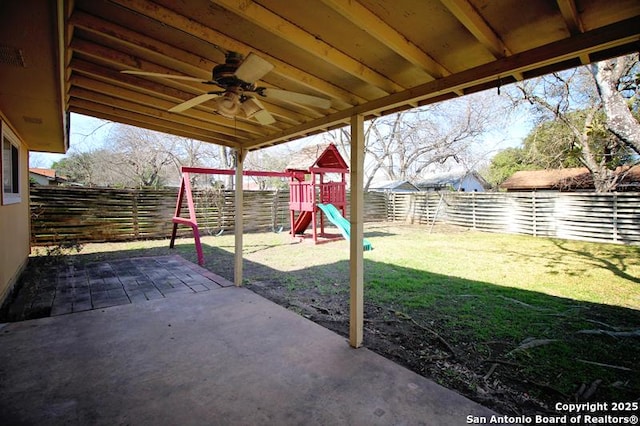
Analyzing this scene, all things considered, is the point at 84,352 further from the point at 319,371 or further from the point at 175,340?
the point at 319,371

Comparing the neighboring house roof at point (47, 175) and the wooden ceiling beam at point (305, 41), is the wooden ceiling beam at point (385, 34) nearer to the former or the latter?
the wooden ceiling beam at point (305, 41)

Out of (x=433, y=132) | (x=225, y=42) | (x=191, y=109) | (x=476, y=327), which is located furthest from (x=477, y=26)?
(x=433, y=132)

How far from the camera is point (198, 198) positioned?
9.84 meters

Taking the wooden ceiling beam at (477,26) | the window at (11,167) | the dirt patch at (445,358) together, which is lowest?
the dirt patch at (445,358)

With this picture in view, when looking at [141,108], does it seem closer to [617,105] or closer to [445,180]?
[617,105]

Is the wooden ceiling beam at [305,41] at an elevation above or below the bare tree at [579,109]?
below

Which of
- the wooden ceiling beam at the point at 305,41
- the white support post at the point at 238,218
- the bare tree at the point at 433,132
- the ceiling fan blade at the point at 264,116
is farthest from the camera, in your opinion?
the bare tree at the point at 433,132

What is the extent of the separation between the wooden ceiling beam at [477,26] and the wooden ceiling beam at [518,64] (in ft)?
0.28

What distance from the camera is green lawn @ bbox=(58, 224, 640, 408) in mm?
2418

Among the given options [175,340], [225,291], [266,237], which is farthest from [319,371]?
[266,237]

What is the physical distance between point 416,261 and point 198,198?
22.9 ft

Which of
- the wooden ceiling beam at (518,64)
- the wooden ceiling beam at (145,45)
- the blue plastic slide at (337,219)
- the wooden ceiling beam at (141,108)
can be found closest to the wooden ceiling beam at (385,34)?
the wooden ceiling beam at (518,64)

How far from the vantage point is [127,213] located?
8.51 metres

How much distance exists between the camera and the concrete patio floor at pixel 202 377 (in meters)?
1.81
